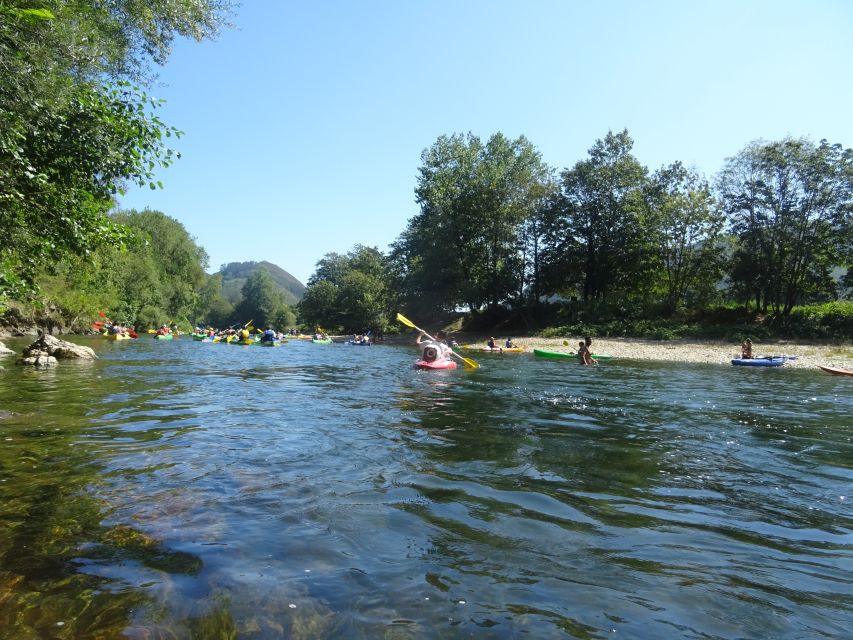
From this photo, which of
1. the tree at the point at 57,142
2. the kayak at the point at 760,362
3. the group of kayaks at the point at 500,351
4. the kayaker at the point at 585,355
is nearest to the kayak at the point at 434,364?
the group of kayaks at the point at 500,351

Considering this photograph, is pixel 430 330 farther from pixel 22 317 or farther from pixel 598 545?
pixel 598 545

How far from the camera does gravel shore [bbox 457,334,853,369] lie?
27.9m

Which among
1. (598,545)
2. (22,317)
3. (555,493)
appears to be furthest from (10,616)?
(22,317)

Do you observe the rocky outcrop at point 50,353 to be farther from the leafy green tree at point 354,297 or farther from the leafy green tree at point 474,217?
the leafy green tree at point 354,297

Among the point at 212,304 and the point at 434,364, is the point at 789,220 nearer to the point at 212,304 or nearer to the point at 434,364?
the point at 434,364

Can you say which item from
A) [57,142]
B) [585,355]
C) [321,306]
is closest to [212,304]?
[321,306]

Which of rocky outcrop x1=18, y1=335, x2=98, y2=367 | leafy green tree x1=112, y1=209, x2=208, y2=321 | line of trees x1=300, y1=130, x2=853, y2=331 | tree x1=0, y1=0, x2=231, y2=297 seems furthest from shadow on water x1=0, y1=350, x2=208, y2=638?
leafy green tree x1=112, y1=209, x2=208, y2=321

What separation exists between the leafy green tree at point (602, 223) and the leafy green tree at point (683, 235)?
1.40m

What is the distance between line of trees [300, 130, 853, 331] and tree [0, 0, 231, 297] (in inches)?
1588

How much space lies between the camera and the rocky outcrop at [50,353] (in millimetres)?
18016

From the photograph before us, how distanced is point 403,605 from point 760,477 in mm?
5437

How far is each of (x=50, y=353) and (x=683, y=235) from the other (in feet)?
143

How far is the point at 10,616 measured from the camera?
289 cm

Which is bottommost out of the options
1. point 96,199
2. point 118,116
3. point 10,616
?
point 10,616
